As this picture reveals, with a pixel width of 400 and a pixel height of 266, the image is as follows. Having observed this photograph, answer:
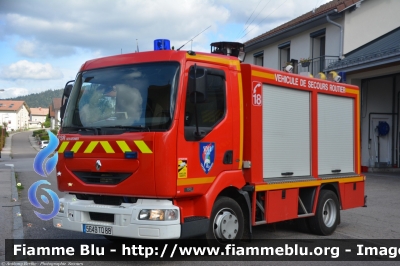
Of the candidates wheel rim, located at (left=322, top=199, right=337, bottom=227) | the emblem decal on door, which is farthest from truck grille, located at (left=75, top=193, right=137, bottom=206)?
wheel rim, located at (left=322, top=199, right=337, bottom=227)

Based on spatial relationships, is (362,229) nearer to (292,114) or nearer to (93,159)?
(292,114)

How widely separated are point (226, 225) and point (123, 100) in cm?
218

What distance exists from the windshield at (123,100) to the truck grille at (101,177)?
0.55m

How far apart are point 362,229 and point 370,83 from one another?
13588 millimetres

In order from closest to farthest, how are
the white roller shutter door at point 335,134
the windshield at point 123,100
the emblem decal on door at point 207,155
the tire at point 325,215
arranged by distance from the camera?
the windshield at point 123,100, the emblem decal on door at point 207,155, the tire at point 325,215, the white roller shutter door at point 335,134

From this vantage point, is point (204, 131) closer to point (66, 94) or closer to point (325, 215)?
point (66, 94)

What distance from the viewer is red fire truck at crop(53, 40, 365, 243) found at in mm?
6246

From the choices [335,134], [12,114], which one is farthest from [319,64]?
[12,114]

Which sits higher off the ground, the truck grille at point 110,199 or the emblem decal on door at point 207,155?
the emblem decal on door at point 207,155

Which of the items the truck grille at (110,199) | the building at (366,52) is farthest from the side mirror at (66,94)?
the building at (366,52)

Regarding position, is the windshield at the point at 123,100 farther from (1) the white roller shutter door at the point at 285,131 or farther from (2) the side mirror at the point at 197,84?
(1) the white roller shutter door at the point at 285,131

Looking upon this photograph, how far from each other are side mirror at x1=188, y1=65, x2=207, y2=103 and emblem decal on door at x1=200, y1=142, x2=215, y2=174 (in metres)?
0.62

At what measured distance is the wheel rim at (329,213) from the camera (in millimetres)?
9156

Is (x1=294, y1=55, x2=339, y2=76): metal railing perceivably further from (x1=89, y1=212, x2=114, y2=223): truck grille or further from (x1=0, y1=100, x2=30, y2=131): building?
(x1=0, y1=100, x2=30, y2=131): building
